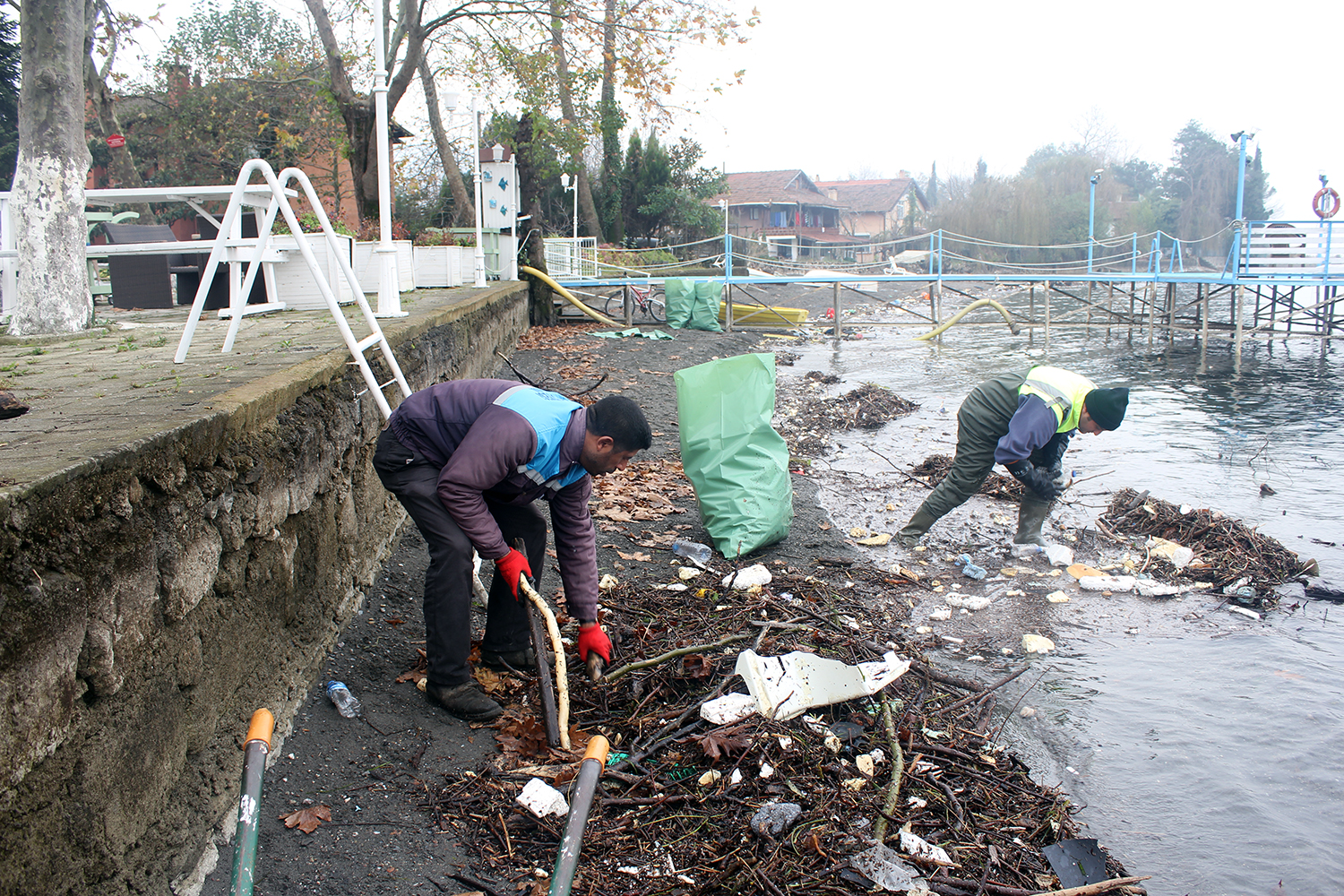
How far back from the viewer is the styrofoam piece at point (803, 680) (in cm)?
317

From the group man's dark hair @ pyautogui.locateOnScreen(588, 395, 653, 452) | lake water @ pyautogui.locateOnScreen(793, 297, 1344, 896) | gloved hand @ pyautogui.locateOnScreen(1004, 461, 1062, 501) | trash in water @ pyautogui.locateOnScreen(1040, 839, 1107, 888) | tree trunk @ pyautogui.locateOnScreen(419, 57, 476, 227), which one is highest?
tree trunk @ pyautogui.locateOnScreen(419, 57, 476, 227)

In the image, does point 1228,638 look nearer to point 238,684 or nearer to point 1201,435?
point 238,684

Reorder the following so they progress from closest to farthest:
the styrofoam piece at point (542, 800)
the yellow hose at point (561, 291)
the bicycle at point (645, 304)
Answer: the styrofoam piece at point (542, 800) < the yellow hose at point (561, 291) < the bicycle at point (645, 304)

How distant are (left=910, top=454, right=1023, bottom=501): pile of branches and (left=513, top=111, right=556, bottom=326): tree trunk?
9.21 meters

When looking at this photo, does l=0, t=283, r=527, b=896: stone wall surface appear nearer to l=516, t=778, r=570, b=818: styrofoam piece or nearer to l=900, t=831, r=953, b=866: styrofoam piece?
l=516, t=778, r=570, b=818: styrofoam piece

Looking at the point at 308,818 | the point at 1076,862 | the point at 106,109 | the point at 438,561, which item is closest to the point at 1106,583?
the point at 1076,862

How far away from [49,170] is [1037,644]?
6080 mm

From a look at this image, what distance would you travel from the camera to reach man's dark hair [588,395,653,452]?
306cm

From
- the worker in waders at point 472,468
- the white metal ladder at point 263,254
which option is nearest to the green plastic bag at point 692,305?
the white metal ladder at point 263,254

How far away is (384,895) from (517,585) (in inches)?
44.1

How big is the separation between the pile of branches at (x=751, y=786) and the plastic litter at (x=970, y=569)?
1.57 metres

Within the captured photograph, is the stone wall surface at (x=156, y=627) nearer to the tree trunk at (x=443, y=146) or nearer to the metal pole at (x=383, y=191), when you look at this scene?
the metal pole at (x=383, y=191)

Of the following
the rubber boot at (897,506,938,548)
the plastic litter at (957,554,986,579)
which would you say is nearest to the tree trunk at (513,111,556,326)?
the rubber boot at (897,506,938,548)

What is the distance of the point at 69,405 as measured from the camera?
2.87 metres
